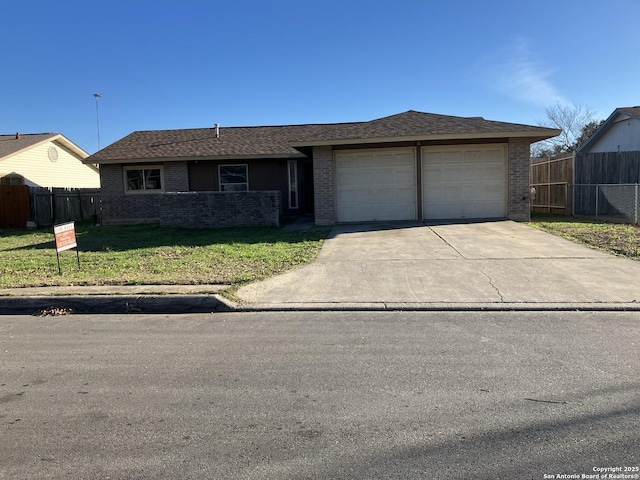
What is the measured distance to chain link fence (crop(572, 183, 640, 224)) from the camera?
1529cm

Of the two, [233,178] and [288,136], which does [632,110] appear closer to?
[288,136]

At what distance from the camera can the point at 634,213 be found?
49.3 ft

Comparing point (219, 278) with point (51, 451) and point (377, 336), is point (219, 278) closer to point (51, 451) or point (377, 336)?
point (377, 336)

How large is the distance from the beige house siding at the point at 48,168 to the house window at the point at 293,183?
16.1m

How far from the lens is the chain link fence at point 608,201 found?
1529 cm

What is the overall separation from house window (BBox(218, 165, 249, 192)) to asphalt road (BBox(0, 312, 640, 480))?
14479 millimetres

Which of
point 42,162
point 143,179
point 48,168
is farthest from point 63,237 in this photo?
point 48,168

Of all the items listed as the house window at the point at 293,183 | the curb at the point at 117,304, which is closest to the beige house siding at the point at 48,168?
the house window at the point at 293,183

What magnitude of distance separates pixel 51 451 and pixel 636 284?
7.87 meters

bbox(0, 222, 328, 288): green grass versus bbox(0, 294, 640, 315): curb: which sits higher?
bbox(0, 222, 328, 288): green grass

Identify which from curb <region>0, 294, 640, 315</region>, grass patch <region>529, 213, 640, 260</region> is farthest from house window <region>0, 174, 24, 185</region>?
grass patch <region>529, 213, 640, 260</region>

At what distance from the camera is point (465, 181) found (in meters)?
16.1

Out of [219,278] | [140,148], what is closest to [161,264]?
[219,278]

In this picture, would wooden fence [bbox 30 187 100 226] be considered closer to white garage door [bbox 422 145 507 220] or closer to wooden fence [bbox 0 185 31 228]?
wooden fence [bbox 0 185 31 228]
